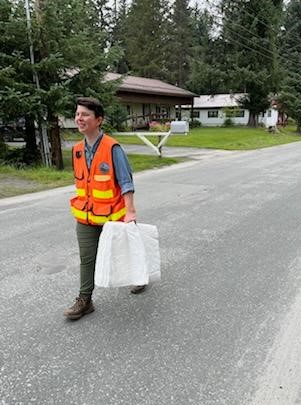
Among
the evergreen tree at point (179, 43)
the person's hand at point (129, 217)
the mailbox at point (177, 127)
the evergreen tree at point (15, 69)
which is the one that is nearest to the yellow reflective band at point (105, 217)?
the person's hand at point (129, 217)

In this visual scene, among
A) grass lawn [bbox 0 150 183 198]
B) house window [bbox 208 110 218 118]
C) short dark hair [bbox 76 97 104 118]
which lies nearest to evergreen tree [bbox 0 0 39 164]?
grass lawn [bbox 0 150 183 198]

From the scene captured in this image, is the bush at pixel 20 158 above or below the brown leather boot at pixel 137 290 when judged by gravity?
below

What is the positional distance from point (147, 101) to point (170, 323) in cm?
3625

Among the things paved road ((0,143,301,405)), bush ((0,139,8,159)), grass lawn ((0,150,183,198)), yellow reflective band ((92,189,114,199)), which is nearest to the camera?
paved road ((0,143,301,405))

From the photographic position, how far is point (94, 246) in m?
3.49

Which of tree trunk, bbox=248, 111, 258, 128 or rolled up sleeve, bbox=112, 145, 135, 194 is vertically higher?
rolled up sleeve, bbox=112, 145, 135, 194

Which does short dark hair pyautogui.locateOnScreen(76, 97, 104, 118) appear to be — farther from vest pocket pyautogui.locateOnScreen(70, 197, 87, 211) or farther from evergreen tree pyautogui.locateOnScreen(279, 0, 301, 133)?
evergreen tree pyautogui.locateOnScreen(279, 0, 301, 133)

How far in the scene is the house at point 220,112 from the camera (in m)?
48.8

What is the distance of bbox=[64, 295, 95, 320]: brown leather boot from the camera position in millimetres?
3456

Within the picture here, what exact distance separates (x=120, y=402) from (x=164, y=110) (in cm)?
4253

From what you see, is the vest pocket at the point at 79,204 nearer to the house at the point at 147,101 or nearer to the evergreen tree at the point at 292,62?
the house at the point at 147,101

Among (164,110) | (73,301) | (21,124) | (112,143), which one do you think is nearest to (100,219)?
(112,143)

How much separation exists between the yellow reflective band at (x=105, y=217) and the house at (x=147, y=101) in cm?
3105

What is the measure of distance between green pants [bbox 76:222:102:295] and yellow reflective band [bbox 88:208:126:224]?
0.09m
